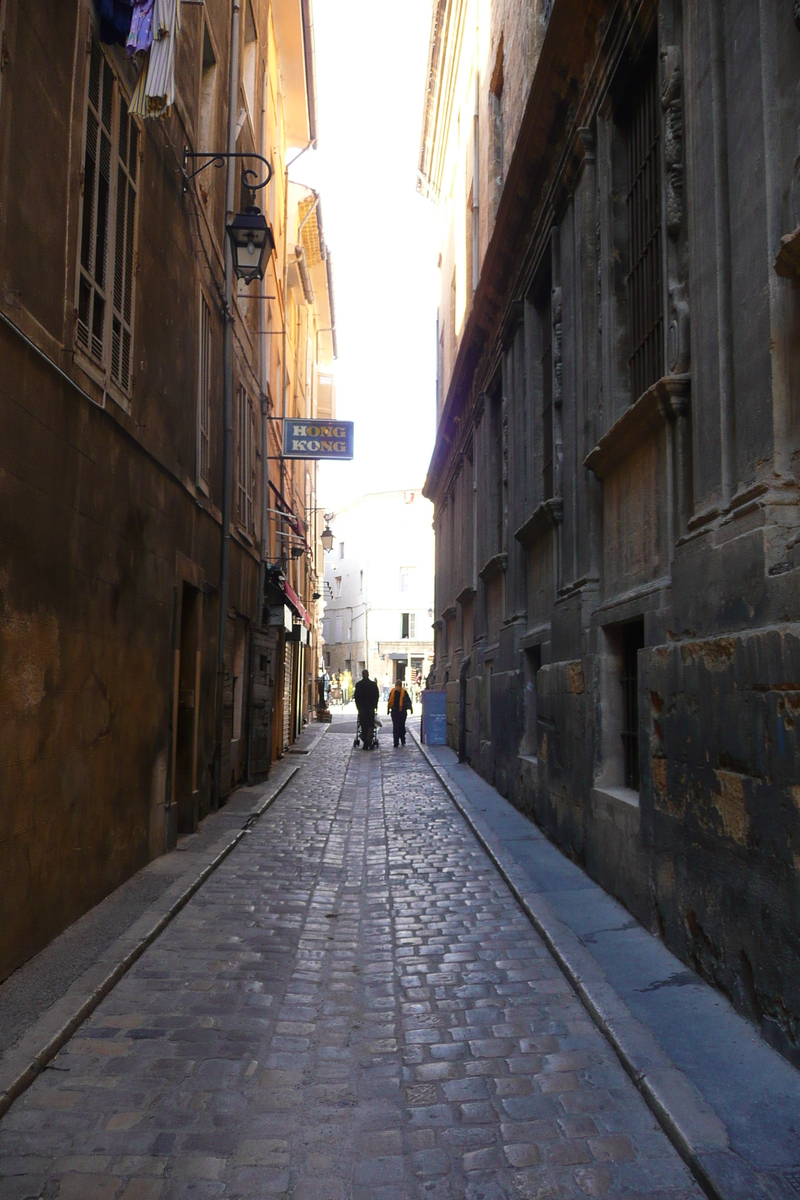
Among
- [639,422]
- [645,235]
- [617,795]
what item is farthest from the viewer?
[645,235]

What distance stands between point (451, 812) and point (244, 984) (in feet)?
21.6

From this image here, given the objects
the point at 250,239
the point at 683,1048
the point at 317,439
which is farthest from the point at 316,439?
the point at 683,1048

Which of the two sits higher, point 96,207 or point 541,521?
point 96,207

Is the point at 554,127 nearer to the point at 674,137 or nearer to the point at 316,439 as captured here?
the point at 674,137

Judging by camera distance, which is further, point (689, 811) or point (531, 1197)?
point (689, 811)

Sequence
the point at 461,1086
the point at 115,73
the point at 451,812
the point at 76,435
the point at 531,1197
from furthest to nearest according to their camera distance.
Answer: the point at 451,812
the point at 115,73
the point at 76,435
the point at 461,1086
the point at 531,1197

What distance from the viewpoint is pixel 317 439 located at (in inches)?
612

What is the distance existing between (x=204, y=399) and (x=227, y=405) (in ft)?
3.14

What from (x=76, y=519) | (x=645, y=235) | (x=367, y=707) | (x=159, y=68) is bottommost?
(x=367, y=707)

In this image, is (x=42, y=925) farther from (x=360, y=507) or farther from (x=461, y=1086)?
(x=360, y=507)

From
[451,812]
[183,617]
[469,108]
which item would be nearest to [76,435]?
[183,617]

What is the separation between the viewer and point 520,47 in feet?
40.4

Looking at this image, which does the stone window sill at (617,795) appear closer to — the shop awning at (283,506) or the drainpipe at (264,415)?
the drainpipe at (264,415)

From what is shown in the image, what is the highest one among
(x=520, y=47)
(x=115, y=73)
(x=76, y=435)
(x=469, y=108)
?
(x=469, y=108)
